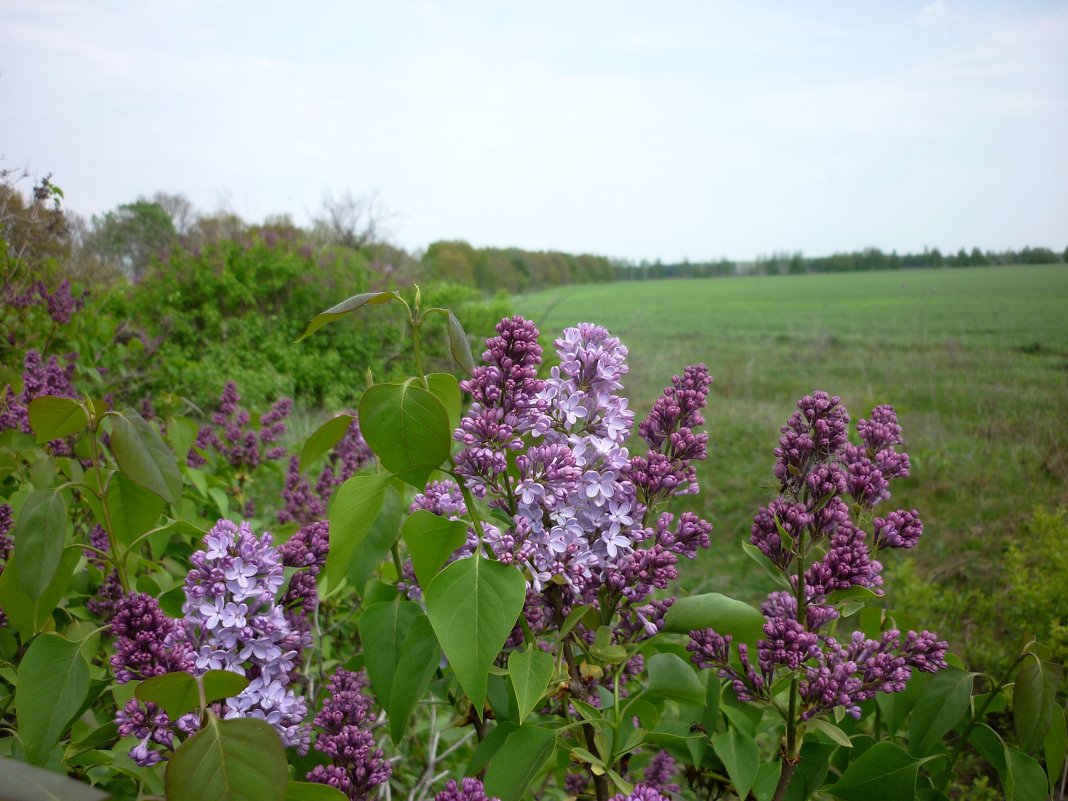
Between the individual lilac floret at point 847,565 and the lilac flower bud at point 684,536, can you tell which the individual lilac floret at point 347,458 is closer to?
the lilac flower bud at point 684,536

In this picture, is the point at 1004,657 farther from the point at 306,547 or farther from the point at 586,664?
the point at 306,547

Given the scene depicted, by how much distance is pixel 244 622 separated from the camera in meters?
0.92

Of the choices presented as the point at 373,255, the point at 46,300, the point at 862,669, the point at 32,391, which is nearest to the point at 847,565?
the point at 862,669

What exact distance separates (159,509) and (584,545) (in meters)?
0.67

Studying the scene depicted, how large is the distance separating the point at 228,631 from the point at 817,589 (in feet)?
2.52

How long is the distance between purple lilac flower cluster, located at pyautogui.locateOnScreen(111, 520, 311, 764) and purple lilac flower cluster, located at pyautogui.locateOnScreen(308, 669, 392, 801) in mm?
46

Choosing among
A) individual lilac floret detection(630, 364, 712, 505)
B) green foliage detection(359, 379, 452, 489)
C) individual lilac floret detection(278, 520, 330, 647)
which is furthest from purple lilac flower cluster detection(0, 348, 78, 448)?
individual lilac floret detection(630, 364, 712, 505)

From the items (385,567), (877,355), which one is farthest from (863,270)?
(385,567)

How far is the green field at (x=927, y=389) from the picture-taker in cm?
449

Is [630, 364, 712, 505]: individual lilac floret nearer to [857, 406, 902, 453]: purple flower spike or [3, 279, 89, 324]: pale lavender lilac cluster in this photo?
[857, 406, 902, 453]: purple flower spike

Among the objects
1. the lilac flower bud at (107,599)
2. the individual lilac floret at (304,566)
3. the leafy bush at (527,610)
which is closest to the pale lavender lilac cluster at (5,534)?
the lilac flower bud at (107,599)

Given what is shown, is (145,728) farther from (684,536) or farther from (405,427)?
(684,536)

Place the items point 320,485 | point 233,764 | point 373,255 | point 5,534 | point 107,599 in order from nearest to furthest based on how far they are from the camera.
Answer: point 233,764 → point 5,534 → point 107,599 → point 320,485 → point 373,255

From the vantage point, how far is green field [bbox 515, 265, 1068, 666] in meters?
4.49
